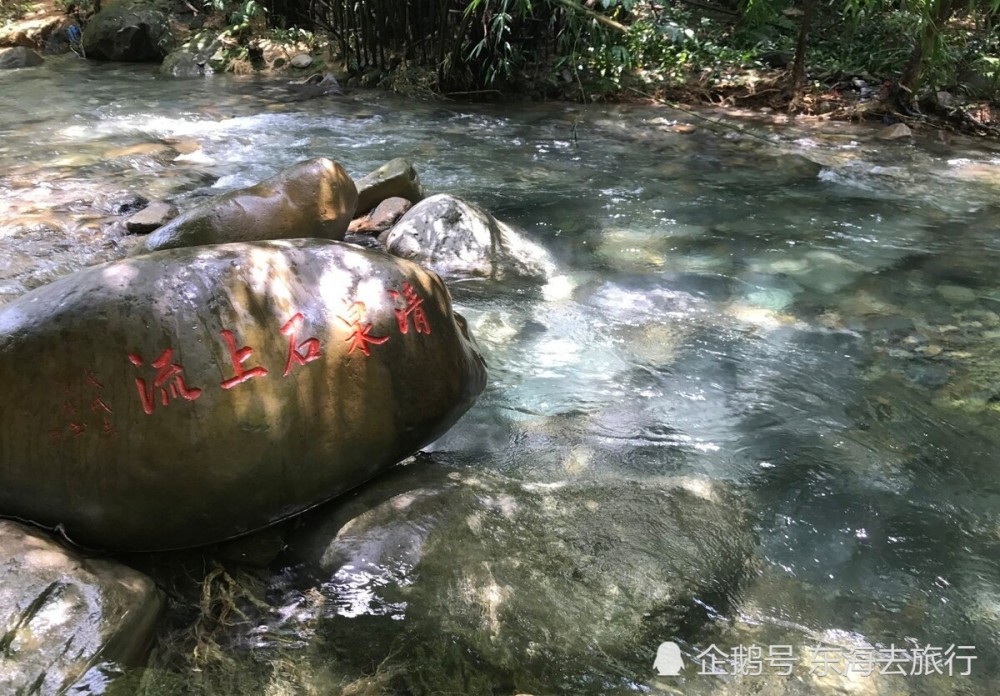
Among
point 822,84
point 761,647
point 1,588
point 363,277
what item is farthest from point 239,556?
point 822,84

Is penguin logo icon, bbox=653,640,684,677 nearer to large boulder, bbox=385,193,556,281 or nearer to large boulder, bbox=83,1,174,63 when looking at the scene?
large boulder, bbox=385,193,556,281

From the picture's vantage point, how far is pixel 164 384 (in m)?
2.05

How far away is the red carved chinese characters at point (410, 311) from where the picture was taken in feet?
8.32

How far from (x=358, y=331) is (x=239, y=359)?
1.35ft

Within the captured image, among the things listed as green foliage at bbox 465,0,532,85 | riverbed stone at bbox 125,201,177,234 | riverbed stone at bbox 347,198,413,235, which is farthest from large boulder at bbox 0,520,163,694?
green foliage at bbox 465,0,532,85

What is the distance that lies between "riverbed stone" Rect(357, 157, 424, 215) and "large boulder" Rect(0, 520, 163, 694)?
141 inches

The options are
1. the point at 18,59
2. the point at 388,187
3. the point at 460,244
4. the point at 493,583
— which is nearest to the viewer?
the point at 493,583

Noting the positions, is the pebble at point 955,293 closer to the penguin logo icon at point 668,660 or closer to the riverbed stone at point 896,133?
the penguin logo icon at point 668,660

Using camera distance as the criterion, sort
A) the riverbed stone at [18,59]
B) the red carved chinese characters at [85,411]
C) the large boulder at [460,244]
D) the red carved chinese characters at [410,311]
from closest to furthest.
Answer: the red carved chinese characters at [85,411]
the red carved chinese characters at [410,311]
the large boulder at [460,244]
the riverbed stone at [18,59]

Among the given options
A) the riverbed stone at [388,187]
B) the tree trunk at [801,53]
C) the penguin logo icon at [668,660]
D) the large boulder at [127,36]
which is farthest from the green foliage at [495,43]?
the penguin logo icon at [668,660]

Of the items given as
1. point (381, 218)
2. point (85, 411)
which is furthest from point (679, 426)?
point (381, 218)

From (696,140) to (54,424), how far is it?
6994 mm

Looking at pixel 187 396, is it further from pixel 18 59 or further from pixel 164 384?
pixel 18 59

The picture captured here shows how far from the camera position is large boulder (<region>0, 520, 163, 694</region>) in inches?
63.2
